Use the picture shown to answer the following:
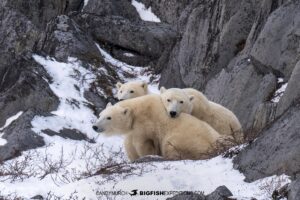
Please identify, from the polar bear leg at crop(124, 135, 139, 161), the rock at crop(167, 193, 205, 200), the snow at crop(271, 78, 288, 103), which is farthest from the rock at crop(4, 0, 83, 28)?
the rock at crop(167, 193, 205, 200)

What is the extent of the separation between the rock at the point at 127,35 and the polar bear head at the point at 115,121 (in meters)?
13.5

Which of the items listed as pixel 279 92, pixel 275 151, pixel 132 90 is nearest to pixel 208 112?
pixel 132 90

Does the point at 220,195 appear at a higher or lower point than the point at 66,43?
lower

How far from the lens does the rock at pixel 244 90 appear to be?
44.8ft

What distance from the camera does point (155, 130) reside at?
906 cm

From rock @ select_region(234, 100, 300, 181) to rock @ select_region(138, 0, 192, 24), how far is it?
18.3 m

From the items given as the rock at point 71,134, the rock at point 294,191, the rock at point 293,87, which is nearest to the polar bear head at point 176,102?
the rock at point 293,87

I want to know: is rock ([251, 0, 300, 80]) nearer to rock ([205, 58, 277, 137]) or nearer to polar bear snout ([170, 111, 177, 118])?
rock ([205, 58, 277, 137])

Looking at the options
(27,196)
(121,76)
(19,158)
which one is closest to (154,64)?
(121,76)

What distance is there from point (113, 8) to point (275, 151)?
63.3 feet

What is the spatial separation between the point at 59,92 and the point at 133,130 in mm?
7195

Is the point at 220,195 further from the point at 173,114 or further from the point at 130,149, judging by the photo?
the point at 130,149

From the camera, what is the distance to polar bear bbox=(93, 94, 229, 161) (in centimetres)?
873

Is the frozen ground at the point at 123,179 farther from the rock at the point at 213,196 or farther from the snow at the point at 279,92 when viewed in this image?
the snow at the point at 279,92
